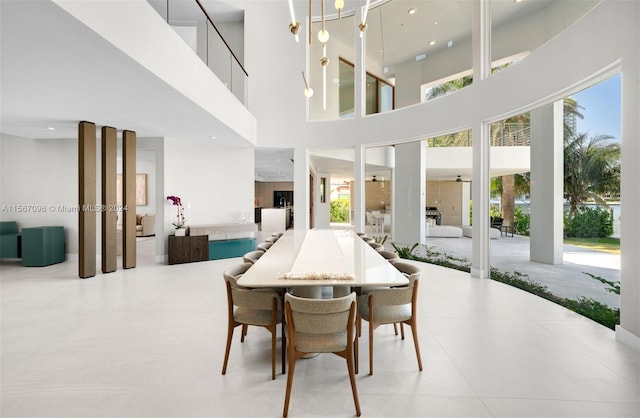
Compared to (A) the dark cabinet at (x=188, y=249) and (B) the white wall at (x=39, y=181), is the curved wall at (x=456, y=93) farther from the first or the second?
(B) the white wall at (x=39, y=181)

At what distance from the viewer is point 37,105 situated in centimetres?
428

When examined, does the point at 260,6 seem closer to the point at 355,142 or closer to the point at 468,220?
the point at 355,142

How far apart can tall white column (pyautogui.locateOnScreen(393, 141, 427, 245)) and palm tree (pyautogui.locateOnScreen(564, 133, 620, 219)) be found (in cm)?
301

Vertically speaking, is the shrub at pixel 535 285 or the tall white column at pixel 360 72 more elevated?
the tall white column at pixel 360 72

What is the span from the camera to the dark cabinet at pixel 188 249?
6.50 metres

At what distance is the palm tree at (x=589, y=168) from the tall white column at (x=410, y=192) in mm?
3009

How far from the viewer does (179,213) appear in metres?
6.84

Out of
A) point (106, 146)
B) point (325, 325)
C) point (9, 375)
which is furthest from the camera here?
point (106, 146)

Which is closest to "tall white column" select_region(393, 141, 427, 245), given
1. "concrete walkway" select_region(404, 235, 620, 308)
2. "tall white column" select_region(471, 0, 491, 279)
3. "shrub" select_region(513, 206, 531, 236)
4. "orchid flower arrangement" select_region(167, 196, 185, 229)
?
"tall white column" select_region(471, 0, 491, 279)

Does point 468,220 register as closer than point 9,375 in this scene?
No

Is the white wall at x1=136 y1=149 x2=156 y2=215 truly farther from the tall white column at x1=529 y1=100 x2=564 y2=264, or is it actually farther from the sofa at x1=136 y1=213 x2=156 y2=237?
the tall white column at x1=529 y1=100 x2=564 y2=264

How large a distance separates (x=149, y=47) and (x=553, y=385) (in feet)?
15.2

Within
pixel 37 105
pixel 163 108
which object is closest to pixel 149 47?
pixel 163 108

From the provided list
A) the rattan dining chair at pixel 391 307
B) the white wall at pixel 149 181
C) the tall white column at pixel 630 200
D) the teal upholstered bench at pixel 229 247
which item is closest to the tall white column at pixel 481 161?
the tall white column at pixel 630 200
